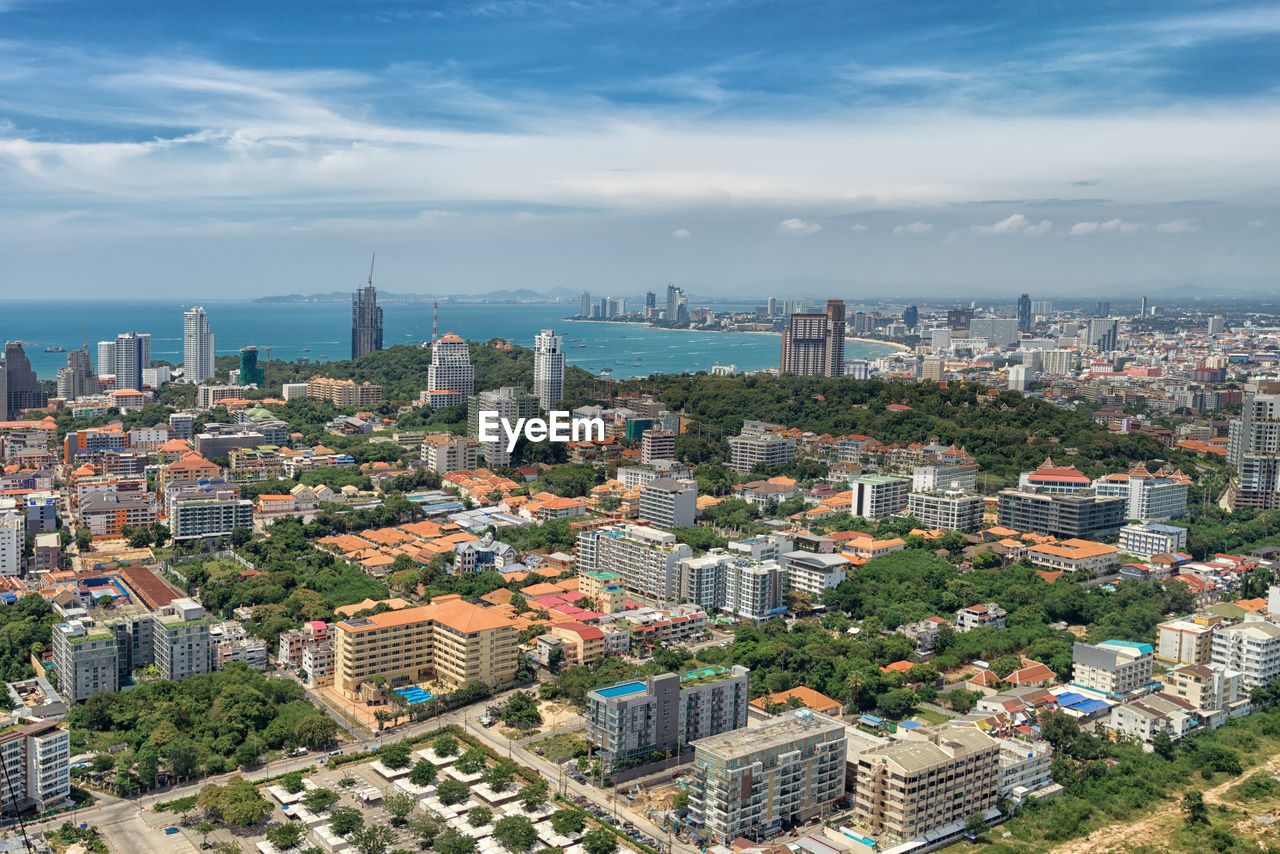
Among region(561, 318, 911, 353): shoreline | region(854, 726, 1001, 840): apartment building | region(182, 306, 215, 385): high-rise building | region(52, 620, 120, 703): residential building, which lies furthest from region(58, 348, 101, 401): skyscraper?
region(561, 318, 911, 353): shoreline

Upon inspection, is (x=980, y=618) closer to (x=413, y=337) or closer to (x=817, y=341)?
(x=817, y=341)

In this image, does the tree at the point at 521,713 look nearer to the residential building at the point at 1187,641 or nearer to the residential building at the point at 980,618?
the residential building at the point at 980,618

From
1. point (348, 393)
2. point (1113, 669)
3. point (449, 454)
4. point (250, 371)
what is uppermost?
point (250, 371)

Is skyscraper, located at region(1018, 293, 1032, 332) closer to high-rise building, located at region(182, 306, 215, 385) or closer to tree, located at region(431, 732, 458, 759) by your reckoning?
high-rise building, located at region(182, 306, 215, 385)

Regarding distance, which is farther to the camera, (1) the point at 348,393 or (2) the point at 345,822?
(1) the point at 348,393

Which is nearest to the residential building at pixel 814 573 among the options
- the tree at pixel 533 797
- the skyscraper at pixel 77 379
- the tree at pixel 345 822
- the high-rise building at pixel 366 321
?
the tree at pixel 533 797

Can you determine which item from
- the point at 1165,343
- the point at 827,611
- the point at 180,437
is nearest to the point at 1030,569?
the point at 827,611

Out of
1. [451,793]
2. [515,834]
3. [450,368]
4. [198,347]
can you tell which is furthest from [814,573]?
[198,347]

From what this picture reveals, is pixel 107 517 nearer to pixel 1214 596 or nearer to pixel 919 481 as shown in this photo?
pixel 919 481
